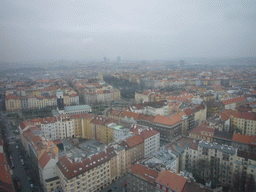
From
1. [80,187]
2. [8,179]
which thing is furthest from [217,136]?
[8,179]

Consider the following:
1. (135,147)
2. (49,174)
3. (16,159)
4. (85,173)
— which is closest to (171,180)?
(85,173)

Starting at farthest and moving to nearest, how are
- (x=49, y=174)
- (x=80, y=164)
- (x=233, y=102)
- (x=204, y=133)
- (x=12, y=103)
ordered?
1. (x=12, y=103)
2. (x=233, y=102)
3. (x=204, y=133)
4. (x=49, y=174)
5. (x=80, y=164)

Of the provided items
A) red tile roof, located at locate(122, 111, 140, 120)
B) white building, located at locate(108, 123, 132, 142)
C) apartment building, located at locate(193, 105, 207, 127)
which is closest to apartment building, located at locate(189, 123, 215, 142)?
white building, located at locate(108, 123, 132, 142)

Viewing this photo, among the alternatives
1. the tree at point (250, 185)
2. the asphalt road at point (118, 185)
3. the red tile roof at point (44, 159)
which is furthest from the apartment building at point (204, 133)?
the red tile roof at point (44, 159)

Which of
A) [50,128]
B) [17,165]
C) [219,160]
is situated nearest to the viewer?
[219,160]

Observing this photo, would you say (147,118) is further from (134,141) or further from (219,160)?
(219,160)

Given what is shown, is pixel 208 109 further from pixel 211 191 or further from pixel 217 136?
pixel 211 191
